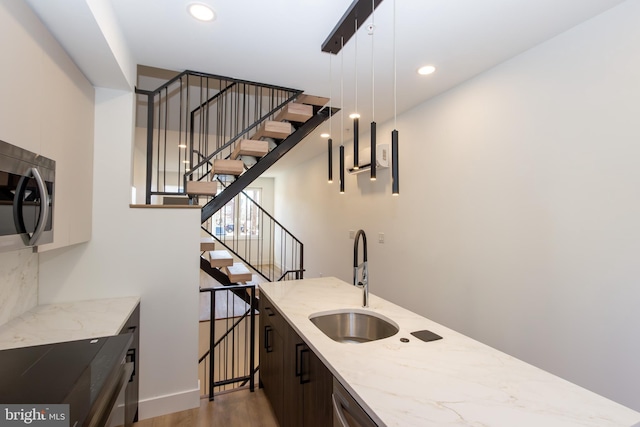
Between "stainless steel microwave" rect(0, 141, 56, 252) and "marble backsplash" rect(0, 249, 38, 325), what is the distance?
1.94 ft

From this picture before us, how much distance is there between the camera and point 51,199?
1414 millimetres

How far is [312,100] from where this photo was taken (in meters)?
3.21

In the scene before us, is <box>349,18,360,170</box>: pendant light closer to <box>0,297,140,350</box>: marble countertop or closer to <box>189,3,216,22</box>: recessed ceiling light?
<box>189,3,216,22</box>: recessed ceiling light

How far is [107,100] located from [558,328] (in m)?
3.57

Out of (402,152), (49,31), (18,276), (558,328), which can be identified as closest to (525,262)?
(558,328)

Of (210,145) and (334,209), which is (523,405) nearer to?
(334,209)

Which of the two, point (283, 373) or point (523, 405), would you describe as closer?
point (523, 405)

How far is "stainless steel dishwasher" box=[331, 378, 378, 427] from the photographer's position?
3.20ft

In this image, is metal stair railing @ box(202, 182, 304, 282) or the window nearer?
metal stair railing @ box(202, 182, 304, 282)

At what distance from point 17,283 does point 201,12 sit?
1978 millimetres

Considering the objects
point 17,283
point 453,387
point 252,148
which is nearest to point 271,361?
point 453,387

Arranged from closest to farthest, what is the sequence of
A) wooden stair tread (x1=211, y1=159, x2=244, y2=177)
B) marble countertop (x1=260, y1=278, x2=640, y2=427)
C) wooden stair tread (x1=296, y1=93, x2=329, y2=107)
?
marble countertop (x1=260, y1=278, x2=640, y2=427)
wooden stair tread (x1=211, y1=159, x2=244, y2=177)
wooden stair tread (x1=296, y1=93, x2=329, y2=107)

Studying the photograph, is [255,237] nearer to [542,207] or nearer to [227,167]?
[227,167]

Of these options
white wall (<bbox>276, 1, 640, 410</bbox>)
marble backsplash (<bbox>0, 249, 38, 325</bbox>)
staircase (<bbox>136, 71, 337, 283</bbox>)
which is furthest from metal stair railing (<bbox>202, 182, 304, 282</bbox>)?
marble backsplash (<bbox>0, 249, 38, 325</bbox>)
